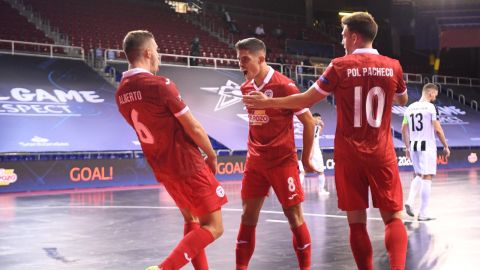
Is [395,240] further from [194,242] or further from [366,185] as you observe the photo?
[194,242]

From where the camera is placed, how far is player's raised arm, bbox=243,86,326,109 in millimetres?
5145

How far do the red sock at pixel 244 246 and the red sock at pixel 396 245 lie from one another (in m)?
1.38

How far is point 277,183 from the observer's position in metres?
5.86

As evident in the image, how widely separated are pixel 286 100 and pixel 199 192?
1.04 metres

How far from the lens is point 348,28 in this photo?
521 centimetres

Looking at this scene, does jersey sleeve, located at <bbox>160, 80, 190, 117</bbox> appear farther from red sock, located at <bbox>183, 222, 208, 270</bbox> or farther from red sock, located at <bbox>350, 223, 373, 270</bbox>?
red sock, located at <bbox>350, 223, 373, 270</bbox>

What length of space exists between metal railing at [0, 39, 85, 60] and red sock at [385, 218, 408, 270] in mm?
19774

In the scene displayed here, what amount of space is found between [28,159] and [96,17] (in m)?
11.1

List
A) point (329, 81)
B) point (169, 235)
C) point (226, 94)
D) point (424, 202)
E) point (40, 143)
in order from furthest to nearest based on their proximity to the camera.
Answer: point (226, 94)
point (40, 143)
point (424, 202)
point (169, 235)
point (329, 81)

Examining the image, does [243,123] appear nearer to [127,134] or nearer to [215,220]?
[127,134]

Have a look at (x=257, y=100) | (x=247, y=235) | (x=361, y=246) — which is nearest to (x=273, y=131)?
(x=257, y=100)

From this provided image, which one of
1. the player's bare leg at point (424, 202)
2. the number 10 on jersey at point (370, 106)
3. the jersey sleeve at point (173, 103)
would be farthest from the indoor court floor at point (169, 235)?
the jersey sleeve at point (173, 103)

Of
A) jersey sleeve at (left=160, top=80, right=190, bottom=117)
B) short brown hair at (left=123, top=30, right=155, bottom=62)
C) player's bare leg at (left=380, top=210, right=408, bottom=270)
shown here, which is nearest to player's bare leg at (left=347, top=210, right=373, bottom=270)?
player's bare leg at (left=380, top=210, right=408, bottom=270)

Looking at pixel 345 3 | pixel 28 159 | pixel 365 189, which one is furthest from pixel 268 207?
pixel 345 3
